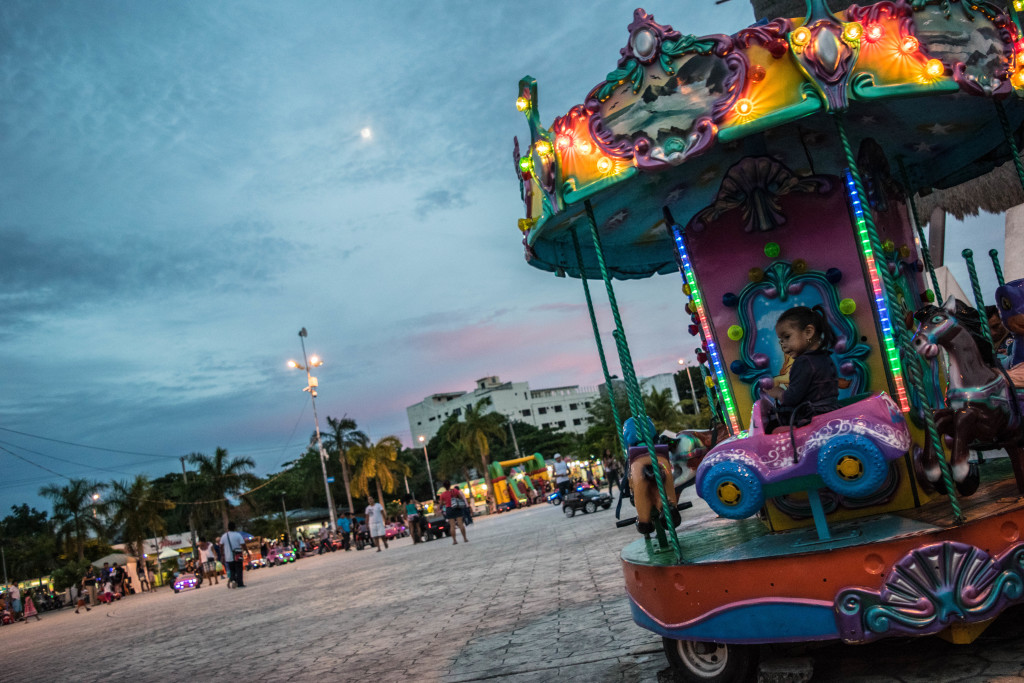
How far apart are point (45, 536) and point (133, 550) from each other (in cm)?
781

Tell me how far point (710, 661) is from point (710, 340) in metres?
2.58

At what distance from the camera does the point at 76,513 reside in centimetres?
4725

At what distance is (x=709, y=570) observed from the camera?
408 centimetres

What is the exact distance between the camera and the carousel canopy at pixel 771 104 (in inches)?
167

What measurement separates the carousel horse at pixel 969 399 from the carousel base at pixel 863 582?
21 centimetres

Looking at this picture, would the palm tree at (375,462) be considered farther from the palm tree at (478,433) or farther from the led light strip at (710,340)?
the led light strip at (710,340)

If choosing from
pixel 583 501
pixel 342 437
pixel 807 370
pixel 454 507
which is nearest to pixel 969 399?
pixel 807 370

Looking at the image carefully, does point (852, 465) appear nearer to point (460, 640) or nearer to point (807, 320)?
point (807, 320)

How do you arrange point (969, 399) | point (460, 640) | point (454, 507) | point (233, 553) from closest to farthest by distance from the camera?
point (969, 399) → point (460, 640) → point (454, 507) → point (233, 553)

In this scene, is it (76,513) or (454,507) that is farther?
(76,513)

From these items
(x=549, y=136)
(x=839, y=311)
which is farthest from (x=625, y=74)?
(x=839, y=311)

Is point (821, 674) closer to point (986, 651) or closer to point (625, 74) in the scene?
point (986, 651)

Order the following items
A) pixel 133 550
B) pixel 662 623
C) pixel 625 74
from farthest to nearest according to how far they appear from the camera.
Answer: pixel 133 550, pixel 625 74, pixel 662 623

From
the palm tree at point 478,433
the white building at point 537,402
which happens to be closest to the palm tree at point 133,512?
the palm tree at point 478,433
